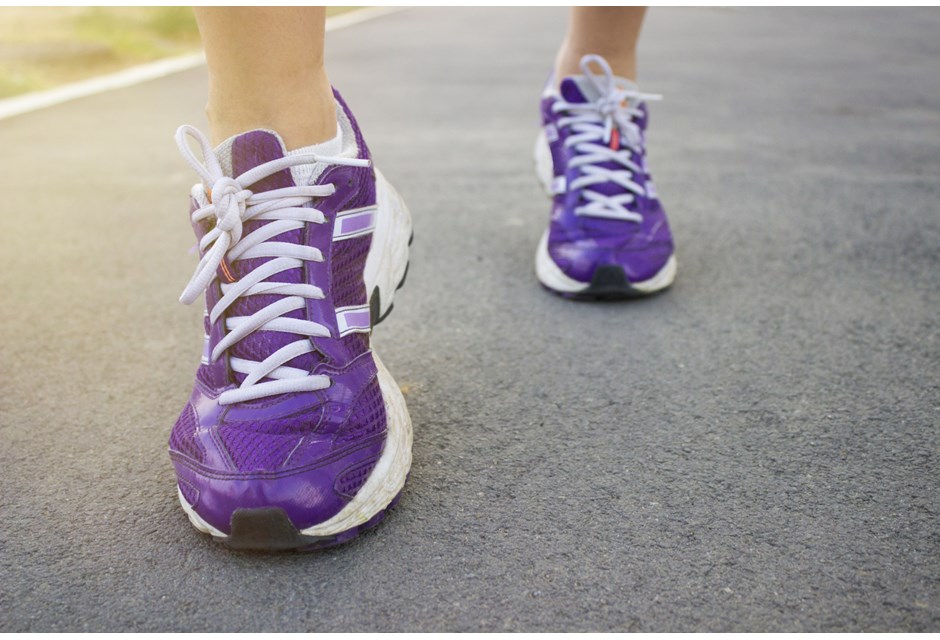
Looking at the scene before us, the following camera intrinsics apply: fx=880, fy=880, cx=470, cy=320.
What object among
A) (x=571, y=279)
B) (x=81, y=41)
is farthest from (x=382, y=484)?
(x=81, y=41)

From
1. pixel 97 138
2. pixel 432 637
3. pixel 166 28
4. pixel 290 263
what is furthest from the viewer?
pixel 166 28

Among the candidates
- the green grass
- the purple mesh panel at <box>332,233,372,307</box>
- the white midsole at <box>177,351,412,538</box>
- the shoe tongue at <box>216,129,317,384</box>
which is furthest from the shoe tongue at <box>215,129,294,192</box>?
the green grass

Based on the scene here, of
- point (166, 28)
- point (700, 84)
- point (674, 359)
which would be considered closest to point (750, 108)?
point (700, 84)

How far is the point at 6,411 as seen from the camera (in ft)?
4.28

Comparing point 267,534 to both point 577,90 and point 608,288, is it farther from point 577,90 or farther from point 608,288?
point 577,90

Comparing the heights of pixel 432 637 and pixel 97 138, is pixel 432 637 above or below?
above

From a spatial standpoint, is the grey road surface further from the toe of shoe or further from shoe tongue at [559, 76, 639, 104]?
shoe tongue at [559, 76, 639, 104]

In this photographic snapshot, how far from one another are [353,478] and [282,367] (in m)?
0.16

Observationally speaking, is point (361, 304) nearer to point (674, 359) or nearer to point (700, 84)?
point (674, 359)

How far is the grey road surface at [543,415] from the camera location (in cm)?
91

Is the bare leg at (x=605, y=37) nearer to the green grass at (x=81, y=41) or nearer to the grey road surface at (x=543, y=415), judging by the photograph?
the grey road surface at (x=543, y=415)

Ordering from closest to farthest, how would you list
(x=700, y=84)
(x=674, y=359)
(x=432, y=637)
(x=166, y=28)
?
(x=432, y=637), (x=674, y=359), (x=700, y=84), (x=166, y=28)

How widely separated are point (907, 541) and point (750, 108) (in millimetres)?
2951

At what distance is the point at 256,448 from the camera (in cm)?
99
